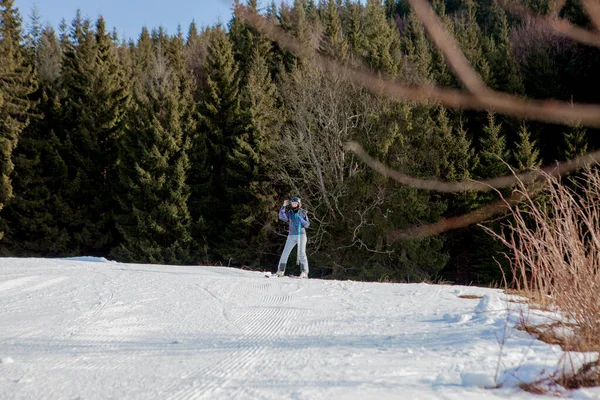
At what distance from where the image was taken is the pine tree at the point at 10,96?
22.0 meters

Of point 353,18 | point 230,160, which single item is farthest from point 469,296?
point 230,160

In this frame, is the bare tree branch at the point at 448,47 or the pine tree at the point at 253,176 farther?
the pine tree at the point at 253,176

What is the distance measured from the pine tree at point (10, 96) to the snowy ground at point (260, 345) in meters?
19.7

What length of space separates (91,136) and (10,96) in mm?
4142

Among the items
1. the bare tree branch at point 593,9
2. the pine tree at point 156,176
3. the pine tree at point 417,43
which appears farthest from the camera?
the pine tree at point 156,176

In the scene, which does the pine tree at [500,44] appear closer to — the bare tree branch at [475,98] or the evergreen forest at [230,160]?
the bare tree branch at [475,98]

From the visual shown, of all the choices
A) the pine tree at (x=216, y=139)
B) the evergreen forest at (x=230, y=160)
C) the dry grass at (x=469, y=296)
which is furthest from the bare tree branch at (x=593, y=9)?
the pine tree at (x=216, y=139)

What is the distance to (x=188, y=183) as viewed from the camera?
2303 centimetres

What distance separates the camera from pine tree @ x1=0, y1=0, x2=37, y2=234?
72.1ft

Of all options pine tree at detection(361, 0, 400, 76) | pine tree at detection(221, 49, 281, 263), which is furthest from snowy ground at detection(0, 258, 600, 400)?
pine tree at detection(221, 49, 281, 263)

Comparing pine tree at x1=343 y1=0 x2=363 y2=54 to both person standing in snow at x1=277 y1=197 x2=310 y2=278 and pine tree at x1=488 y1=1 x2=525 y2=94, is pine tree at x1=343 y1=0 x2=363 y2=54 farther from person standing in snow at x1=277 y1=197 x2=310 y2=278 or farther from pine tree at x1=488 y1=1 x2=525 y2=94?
person standing in snow at x1=277 y1=197 x2=310 y2=278

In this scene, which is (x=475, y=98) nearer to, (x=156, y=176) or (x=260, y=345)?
(x=260, y=345)

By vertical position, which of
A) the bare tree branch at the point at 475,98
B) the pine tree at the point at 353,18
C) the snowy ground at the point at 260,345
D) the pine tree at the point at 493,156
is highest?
the pine tree at the point at 493,156

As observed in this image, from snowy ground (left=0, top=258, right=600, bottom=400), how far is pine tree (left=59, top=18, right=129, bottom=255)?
1978cm
